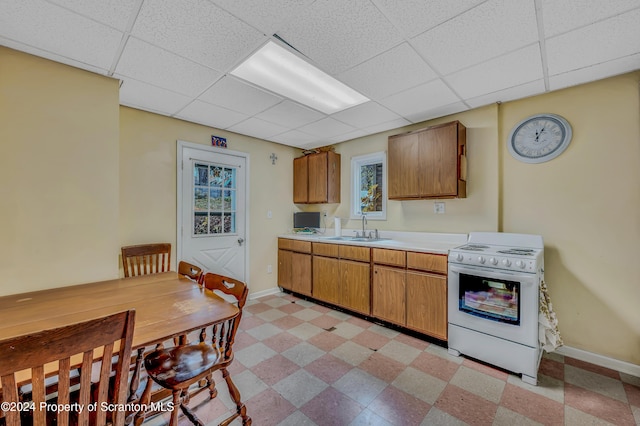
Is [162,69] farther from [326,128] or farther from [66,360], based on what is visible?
[66,360]

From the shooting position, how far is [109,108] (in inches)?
88.7

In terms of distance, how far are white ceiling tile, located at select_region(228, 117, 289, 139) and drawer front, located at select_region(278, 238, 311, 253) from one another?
164 centimetres

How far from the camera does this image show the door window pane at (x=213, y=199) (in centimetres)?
346

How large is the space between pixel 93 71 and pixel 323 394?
3138mm

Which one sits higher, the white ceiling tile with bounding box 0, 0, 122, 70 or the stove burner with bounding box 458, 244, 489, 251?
the white ceiling tile with bounding box 0, 0, 122, 70

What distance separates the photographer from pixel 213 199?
361cm

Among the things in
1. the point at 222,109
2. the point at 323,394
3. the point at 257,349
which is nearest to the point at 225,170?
the point at 222,109

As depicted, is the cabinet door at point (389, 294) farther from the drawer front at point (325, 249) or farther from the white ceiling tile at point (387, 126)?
the white ceiling tile at point (387, 126)

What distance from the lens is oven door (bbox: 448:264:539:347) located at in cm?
205

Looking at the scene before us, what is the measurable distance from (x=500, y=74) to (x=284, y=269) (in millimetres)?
3587

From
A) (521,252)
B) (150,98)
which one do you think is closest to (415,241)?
(521,252)

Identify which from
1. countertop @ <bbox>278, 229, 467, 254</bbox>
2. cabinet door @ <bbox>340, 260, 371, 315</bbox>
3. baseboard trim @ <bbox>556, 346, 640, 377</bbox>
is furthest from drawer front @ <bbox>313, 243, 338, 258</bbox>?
baseboard trim @ <bbox>556, 346, 640, 377</bbox>

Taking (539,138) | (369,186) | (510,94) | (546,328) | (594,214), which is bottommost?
(546,328)

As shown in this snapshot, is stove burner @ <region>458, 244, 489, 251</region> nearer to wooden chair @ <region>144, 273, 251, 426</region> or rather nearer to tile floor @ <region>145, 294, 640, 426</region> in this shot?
tile floor @ <region>145, 294, 640, 426</region>
